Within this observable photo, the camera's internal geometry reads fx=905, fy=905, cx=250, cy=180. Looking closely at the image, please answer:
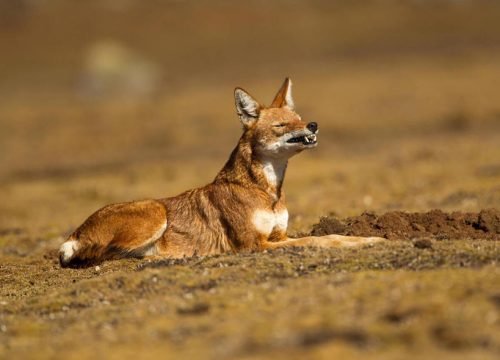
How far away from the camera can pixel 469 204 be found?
16.2m

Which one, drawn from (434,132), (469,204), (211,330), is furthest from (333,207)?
(434,132)

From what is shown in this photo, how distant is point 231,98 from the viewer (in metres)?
41.1

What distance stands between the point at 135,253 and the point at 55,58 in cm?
4869

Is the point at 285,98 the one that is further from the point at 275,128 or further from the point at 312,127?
the point at 312,127

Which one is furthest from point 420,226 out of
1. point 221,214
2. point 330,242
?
point 221,214

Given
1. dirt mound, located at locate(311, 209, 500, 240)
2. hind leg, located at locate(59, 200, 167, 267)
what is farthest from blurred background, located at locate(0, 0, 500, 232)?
hind leg, located at locate(59, 200, 167, 267)

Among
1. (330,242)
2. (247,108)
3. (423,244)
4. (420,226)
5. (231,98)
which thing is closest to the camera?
(423,244)

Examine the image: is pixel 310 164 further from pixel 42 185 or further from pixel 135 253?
pixel 135 253

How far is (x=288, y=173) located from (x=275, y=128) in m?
12.6

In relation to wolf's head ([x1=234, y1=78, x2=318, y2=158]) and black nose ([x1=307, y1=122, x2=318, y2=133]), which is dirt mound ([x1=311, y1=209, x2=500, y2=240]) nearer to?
wolf's head ([x1=234, y1=78, x2=318, y2=158])

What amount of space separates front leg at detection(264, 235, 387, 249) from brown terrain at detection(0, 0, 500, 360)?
0.32 m

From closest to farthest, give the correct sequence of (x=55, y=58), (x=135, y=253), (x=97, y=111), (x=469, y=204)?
1. (x=135, y=253)
2. (x=469, y=204)
3. (x=97, y=111)
4. (x=55, y=58)

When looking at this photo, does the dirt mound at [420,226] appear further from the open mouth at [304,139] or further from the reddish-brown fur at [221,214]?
the open mouth at [304,139]

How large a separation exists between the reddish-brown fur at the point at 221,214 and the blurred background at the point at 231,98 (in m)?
3.92
